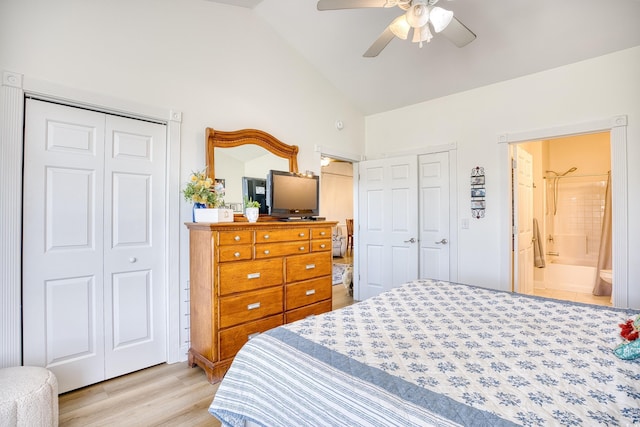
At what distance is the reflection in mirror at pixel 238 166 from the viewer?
2861mm

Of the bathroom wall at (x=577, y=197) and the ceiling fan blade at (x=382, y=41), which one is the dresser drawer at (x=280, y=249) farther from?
the bathroom wall at (x=577, y=197)

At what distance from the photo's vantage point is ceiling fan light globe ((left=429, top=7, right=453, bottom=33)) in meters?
1.89

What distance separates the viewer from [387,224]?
13.5 ft

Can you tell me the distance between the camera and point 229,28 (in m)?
2.96

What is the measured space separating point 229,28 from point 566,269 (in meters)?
5.50

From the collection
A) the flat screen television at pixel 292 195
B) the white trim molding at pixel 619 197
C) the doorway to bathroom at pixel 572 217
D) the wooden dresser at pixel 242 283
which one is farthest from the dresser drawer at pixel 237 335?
the doorway to bathroom at pixel 572 217

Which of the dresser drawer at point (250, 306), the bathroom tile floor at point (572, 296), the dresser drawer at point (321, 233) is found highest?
the dresser drawer at point (321, 233)

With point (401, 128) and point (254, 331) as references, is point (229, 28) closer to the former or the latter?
point (401, 128)

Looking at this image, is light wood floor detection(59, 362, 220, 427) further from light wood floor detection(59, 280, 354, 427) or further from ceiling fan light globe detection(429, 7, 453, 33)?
ceiling fan light globe detection(429, 7, 453, 33)

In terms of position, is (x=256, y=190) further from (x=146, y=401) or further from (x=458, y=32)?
(x=458, y=32)

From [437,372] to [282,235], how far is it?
71.2 inches

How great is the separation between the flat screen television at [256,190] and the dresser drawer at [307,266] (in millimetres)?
588

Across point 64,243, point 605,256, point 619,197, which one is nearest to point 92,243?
point 64,243

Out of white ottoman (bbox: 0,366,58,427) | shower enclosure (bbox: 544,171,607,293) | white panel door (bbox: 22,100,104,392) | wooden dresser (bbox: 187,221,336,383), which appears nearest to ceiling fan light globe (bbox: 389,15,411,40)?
wooden dresser (bbox: 187,221,336,383)
